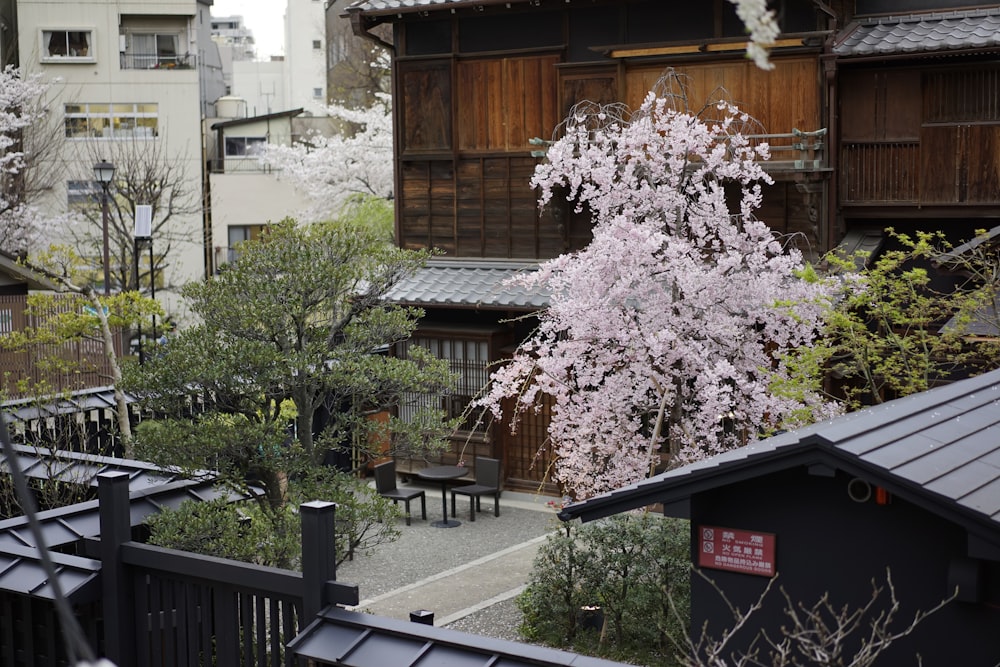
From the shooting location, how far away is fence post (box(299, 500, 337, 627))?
6074mm

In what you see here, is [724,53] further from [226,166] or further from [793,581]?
[226,166]

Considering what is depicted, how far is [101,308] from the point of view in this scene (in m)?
17.9

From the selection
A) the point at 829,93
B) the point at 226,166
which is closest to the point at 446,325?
the point at 829,93

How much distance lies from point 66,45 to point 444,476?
28884 millimetres

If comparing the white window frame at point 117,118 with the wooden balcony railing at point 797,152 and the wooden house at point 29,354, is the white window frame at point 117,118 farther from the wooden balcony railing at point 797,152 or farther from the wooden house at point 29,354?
the wooden balcony railing at point 797,152

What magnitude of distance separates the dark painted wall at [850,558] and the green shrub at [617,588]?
13.1 ft

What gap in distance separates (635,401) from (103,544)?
7.58m

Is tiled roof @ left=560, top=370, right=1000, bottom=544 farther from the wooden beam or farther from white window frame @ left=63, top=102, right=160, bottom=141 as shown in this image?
white window frame @ left=63, top=102, right=160, bottom=141

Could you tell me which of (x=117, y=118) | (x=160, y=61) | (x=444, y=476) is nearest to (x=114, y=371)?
(x=444, y=476)

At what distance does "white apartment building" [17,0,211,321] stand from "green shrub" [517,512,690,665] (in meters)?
27.7

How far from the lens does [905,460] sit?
6.47 meters

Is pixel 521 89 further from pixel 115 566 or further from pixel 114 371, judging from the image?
pixel 115 566

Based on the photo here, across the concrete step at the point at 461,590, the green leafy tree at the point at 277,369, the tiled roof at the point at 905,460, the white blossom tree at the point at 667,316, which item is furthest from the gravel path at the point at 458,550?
the tiled roof at the point at 905,460

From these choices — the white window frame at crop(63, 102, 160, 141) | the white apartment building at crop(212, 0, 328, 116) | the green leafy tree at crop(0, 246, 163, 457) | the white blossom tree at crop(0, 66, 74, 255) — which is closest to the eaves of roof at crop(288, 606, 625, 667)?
the green leafy tree at crop(0, 246, 163, 457)
